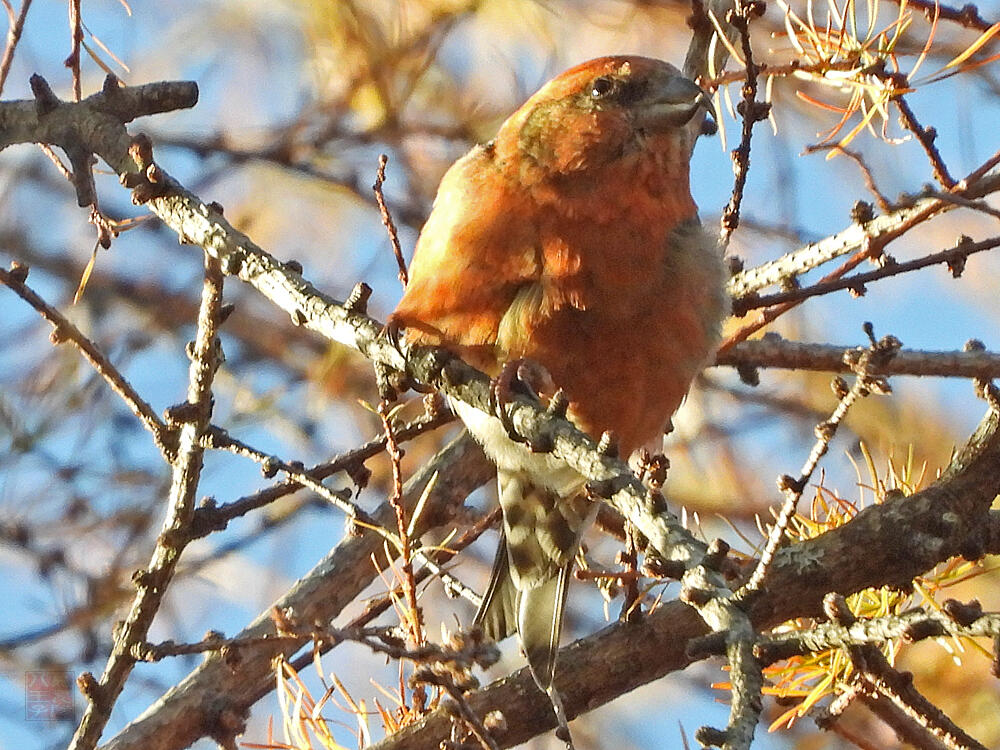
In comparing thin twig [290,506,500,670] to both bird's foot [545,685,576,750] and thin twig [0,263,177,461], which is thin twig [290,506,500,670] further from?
thin twig [0,263,177,461]

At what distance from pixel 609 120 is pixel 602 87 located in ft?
0.38

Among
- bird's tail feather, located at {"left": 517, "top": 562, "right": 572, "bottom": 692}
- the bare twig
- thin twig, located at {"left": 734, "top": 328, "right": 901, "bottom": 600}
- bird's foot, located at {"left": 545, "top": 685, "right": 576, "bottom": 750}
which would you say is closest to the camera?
thin twig, located at {"left": 734, "top": 328, "right": 901, "bottom": 600}

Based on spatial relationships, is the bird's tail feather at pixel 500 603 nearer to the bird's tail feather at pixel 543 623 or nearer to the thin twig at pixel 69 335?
the bird's tail feather at pixel 543 623

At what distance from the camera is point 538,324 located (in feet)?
8.27

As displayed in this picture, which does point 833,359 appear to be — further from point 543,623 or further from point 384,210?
point 384,210

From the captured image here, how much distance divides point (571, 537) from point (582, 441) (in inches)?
56.2

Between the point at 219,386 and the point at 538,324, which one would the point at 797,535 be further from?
the point at 219,386

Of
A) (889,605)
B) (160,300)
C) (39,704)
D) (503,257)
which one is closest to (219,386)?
(160,300)

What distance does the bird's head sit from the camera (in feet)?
9.12

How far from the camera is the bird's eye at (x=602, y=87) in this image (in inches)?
114

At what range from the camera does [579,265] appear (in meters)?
2.56

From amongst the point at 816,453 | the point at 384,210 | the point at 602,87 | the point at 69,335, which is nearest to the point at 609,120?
the point at 602,87

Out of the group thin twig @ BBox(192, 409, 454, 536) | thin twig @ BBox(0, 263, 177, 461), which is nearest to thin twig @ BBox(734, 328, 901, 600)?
thin twig @ BBox(192, 409, 454, 536)

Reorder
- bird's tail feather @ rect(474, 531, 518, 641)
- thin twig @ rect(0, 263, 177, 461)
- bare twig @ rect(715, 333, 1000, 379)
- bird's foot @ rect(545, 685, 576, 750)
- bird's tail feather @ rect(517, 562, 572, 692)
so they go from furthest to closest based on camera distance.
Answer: bird's tail feather @ rect(474, 531, 518, 641) → bare twig @ rect(715, 333, 1000, 379) → bird's tail feather @ rect(517, 562, 572, 692) → thin twig @ rect(0, 263, 177, 461) → bird's foot @ rect(545, 685, 576, 750)
